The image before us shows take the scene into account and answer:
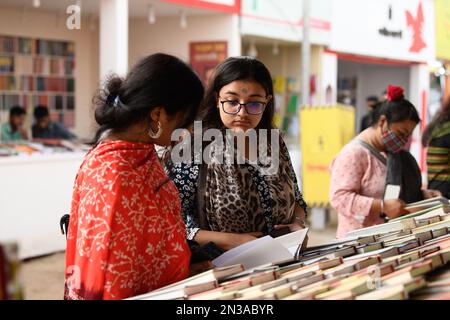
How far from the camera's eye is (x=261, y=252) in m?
2.00

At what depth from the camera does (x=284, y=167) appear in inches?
101

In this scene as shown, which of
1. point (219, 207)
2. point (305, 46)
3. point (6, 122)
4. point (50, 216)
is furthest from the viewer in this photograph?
point (305, 46)

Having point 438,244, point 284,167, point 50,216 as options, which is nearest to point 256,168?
point 284,167

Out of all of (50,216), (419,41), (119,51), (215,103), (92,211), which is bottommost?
(50,216)

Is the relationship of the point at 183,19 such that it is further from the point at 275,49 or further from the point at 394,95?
the point at 394,95

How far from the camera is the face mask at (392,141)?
11.0ft

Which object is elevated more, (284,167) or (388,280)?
(284,167)

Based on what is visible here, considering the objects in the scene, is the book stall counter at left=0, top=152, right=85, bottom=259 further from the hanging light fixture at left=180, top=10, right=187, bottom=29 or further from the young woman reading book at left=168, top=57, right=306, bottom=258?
the young woman reading book at left=168, top=57, right=306, bottom=258

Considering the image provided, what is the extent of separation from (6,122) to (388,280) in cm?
814

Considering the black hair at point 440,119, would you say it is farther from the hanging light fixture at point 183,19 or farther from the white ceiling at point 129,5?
the hanging light fixture at point 183,19

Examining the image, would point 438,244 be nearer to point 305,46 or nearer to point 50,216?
point 50,216

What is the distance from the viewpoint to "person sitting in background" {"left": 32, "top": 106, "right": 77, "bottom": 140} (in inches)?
348

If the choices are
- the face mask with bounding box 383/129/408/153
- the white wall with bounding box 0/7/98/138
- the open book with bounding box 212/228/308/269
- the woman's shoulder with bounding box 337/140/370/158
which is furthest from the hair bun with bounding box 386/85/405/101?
the white wall with bounding box 0/7/98/138

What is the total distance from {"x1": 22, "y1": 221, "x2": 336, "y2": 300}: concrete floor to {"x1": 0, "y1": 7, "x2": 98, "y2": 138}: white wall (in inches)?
117
